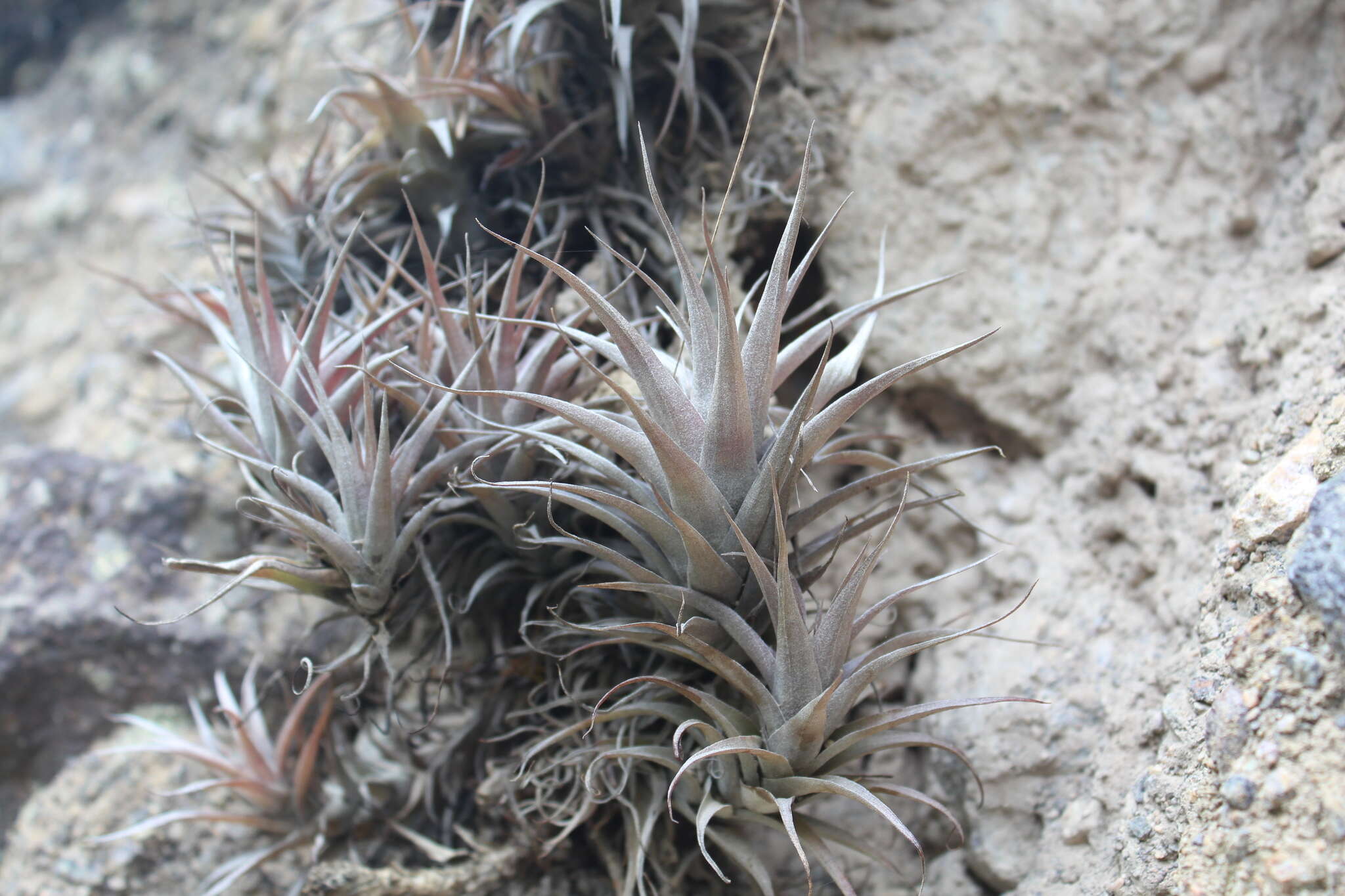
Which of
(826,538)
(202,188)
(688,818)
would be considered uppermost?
(202,188)

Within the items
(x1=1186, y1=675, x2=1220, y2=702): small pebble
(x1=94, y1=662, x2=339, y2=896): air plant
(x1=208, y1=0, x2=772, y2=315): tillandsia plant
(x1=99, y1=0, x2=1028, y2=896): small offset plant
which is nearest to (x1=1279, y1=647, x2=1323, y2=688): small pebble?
(x1=1186, y1=675, x2=1220, y2=702): small pebble

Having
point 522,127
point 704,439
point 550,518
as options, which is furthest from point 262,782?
point 522,127

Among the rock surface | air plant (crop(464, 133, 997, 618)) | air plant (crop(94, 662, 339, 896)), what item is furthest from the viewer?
air plant (crop(94, 662, 339, 896))

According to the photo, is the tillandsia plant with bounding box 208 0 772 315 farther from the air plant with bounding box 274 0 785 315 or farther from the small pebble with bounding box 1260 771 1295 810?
the small pebble with bounding box 1260 771 1295 810

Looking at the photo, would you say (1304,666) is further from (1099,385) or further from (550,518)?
(550,518)

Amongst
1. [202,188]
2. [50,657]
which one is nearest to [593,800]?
[50,657]

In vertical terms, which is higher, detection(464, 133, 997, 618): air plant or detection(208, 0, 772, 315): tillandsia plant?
detection(208, 0, 772, 315): tillandsia plant

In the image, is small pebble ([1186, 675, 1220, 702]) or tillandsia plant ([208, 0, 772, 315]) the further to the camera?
tillandsia plant ([208, 0, 772, 315])

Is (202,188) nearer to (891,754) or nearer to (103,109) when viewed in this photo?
(103,109)
